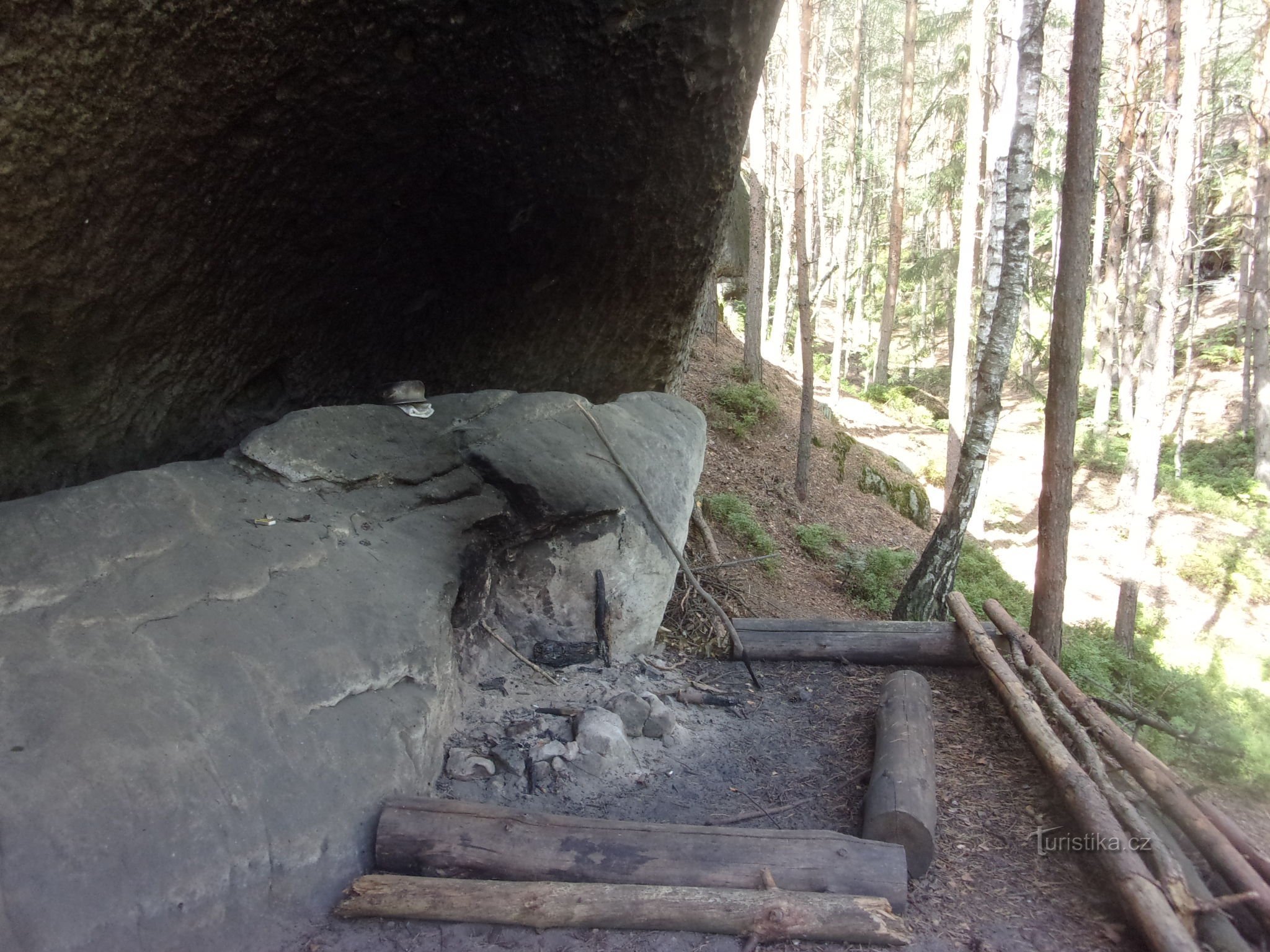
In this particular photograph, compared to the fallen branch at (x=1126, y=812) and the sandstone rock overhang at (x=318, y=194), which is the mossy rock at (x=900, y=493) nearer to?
the fallen branch at (x=1126, y=812)

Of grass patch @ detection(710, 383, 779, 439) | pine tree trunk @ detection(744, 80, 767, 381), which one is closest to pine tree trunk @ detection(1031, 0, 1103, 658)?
grass patch @ detection(710, 383, 779, 439)

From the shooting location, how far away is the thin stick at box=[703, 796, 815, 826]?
13.1ft

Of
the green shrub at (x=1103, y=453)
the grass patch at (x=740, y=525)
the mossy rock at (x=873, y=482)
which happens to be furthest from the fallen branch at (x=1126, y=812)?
the green shrub at (x=1103, y=453)

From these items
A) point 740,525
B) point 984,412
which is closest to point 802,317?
point 740,525

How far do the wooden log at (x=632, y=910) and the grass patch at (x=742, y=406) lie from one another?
10759 mm

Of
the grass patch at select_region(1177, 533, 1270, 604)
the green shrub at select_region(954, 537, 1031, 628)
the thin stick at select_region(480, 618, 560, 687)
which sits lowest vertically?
the grass patch at select_region(1177, 533, 1270, 604)

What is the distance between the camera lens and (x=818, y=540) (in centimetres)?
1146

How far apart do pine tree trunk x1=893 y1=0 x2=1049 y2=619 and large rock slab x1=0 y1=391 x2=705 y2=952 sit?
3.91m

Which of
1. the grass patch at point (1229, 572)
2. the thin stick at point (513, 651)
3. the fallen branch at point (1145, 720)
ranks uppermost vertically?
the thin stick at point (513, 651)

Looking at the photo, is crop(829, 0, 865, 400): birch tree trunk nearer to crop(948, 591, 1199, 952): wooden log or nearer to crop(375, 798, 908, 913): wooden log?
crop(948, 591, 1199, 952): wooden log

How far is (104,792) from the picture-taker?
2781 millimetres

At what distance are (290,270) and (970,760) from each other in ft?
15.0

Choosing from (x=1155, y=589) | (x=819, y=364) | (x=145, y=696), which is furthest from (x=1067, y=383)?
(x=819, y=364)

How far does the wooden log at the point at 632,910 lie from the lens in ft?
10.1
